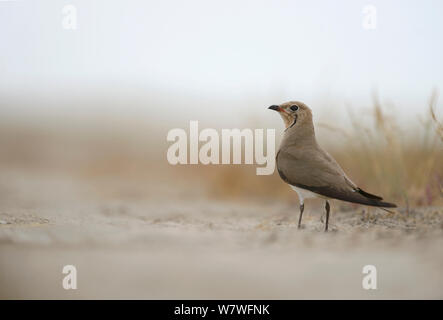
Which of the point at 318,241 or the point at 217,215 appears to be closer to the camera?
the point at 318,241

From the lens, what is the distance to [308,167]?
151 inches

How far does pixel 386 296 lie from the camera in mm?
2781

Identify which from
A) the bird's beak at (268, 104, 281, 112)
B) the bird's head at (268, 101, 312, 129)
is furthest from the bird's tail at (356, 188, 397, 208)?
the bird's beak at (268, 104, 281, 112)

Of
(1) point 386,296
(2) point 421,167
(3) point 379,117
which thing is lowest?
(1) point 386,296

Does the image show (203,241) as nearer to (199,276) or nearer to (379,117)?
(199,276)

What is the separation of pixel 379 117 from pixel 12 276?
357 centimetres

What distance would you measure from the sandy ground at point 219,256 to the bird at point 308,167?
300 mm

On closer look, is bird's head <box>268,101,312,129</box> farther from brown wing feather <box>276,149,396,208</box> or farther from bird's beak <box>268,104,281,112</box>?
brown wing feather <box>276,149,396,208</box>

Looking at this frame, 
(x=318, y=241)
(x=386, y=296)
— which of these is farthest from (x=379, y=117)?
(x=386, y=296)

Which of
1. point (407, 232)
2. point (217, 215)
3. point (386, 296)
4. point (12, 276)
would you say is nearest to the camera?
point (386, 296)

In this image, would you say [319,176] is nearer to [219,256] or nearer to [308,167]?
[308,167]

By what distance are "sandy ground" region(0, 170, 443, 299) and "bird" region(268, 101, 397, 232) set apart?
0.30 metres

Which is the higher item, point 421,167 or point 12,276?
point 421,167

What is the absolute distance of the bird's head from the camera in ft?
13.7
